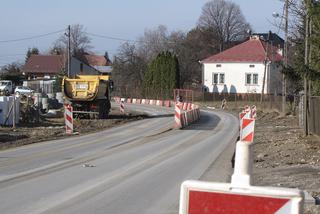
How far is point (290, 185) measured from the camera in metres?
12.0

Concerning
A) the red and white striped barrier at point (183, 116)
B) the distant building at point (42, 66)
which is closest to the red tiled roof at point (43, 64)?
the distant building at point (42, 66)

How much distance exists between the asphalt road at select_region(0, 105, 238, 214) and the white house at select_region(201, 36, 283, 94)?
189 ft

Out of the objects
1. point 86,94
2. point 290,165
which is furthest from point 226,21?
point 290,165

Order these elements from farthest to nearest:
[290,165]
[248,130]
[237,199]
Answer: [248,130]
[290,165]
[237,199]

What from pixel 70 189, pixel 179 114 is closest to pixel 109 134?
pixel 179 114

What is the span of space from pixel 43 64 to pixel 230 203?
13358cm

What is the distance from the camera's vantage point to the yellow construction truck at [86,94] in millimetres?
39344

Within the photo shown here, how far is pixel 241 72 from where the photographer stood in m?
83.6

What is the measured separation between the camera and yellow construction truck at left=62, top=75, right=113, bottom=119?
1549 inches

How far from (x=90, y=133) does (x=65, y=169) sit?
1492 cm

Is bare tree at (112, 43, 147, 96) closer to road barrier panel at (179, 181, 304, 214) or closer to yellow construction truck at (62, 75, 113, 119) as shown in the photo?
yellow construction truck at (62, 75, 113, 119)

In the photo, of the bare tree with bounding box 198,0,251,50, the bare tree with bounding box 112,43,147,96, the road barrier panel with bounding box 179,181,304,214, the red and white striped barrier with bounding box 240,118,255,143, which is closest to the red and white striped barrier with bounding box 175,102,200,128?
the red and white striped barrier with bounding box 240,118,255,143

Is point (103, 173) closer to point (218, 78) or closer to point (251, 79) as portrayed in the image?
point (251, 79)

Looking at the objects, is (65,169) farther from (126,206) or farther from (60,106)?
(60,106)
